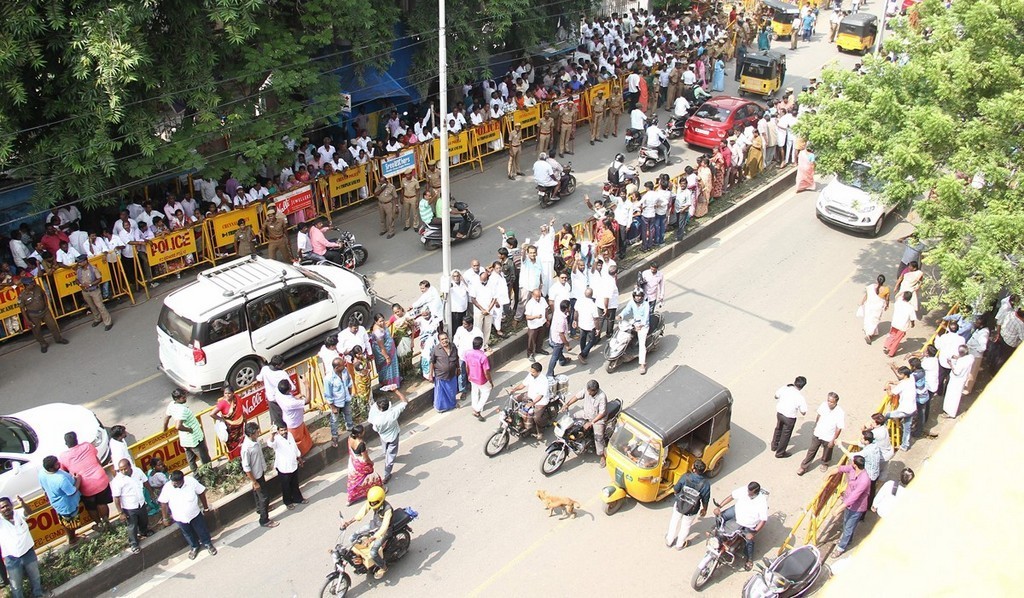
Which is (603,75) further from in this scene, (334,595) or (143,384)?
(334,595)

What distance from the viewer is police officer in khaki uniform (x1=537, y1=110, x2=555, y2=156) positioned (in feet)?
78.3

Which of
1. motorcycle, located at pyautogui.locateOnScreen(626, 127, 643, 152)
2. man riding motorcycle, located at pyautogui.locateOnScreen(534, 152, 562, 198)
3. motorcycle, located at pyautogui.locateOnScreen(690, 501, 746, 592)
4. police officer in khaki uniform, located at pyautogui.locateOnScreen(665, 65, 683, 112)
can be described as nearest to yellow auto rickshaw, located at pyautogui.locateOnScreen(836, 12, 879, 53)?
police officer in khaki uniform, located at pyautogui.locateOnScreen(665, 65, 683, 112)

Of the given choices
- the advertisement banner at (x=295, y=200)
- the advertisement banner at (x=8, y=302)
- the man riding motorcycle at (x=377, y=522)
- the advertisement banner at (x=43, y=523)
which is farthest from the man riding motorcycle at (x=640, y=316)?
the advertisement banner at (x=8, y=302)

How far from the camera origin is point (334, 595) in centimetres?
1061

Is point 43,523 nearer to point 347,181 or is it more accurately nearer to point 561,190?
point 347,181

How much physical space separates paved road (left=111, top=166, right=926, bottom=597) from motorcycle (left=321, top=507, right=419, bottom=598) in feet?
1.00

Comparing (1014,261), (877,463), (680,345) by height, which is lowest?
(680,345)

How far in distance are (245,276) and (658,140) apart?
41.4ft

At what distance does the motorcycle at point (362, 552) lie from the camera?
10.5 metres

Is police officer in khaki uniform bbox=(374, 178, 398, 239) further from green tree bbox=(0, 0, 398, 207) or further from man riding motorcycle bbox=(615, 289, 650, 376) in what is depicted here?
man riding motorcycle bbox=(615, 289, 650, 376)

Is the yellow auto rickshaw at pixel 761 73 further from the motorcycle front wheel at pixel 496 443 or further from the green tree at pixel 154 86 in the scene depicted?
the motorcycle front wheel at pixel 496 443

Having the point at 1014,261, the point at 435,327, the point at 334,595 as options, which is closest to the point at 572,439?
the point at 435,327

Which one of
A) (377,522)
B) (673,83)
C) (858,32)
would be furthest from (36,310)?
(858,32)

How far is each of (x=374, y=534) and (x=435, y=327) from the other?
14.3 ft
